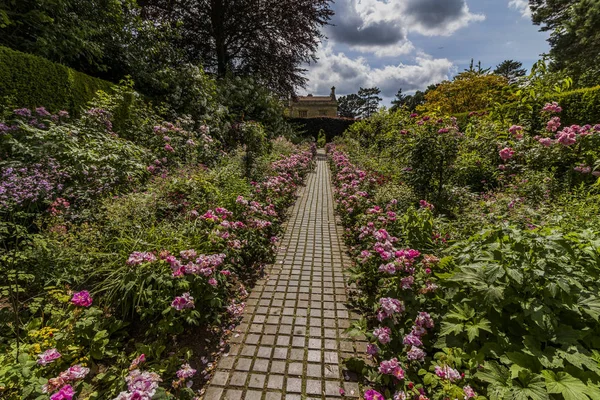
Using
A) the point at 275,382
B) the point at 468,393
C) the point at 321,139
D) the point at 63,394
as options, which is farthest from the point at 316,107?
the point at 63,394

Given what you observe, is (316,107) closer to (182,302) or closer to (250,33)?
(250,33)

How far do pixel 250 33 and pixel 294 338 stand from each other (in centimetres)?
1411

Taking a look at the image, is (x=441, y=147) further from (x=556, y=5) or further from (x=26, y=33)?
(x=556, y=5)

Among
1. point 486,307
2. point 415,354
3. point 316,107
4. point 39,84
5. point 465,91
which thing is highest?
point 316,107

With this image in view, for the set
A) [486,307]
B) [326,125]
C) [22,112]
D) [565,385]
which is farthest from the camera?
[326,125]

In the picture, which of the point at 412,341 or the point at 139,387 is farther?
the point at 412,341

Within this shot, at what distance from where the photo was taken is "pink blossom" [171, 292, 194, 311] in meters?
2.13

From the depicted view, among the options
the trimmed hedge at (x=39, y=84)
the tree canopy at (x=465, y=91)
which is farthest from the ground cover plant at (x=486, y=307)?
the tree canopy at (x=465, y=91)

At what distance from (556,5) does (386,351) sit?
2299 cm

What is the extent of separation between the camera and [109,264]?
8.64ft

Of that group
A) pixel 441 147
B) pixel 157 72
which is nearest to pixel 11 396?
pixel 441 147

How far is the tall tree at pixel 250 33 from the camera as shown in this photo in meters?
11.8

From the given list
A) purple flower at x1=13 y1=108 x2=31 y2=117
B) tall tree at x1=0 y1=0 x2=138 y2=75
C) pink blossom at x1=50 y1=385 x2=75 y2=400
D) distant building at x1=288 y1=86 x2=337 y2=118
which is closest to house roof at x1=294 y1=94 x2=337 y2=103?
distant building at x1=288 y1=86 x2=337 y2=118

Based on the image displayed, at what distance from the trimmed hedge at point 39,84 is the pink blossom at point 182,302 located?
4.86 metres
